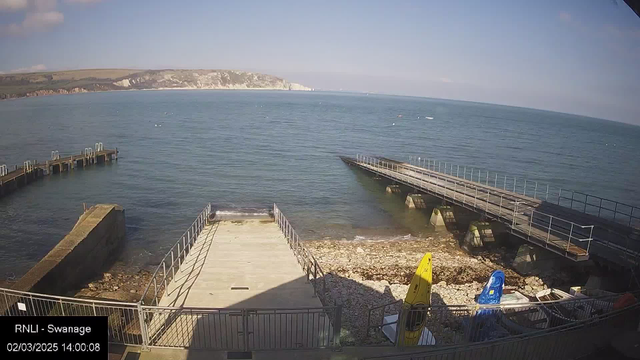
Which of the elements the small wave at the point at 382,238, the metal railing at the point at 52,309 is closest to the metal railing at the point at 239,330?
the metal railing at the point at 52,309

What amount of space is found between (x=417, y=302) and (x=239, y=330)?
165 inches

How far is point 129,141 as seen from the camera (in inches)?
2591

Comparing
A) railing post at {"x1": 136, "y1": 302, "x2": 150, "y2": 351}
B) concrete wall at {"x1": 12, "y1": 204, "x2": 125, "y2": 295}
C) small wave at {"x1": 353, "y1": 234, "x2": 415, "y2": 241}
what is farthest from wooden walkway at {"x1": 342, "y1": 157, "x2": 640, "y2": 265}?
concrete wall at {"x1": 12, "y1": 204, "x2": 125, "y2": 295}

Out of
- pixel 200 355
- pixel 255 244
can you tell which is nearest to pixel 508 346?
pixel 200 355

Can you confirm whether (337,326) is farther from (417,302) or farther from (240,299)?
(240,299)

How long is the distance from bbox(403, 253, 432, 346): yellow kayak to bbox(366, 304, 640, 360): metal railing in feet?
3.75

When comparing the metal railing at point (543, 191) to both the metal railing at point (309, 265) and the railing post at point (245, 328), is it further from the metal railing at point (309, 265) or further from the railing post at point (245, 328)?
the railing post at point (245, 328)

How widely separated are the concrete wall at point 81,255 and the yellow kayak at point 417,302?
12.0 meters

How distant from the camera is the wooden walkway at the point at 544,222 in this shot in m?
17.4

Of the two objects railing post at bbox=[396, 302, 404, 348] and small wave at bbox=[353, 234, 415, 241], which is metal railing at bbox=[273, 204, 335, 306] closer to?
railing post at bbox=[396, 302, 404, 348]

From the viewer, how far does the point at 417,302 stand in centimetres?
937

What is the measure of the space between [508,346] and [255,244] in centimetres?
1094
